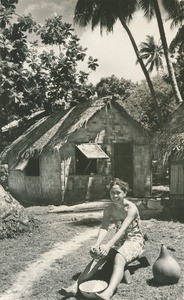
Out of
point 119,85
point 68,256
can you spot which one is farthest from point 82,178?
point 119,85

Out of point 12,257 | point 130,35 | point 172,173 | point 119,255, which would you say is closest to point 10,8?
point 130,35

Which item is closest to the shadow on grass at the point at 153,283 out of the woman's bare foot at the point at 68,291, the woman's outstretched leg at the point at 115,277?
the woman's outstretched leg at the point at 115,277

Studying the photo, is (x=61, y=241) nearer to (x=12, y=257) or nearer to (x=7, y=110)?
(x=12, y=257)

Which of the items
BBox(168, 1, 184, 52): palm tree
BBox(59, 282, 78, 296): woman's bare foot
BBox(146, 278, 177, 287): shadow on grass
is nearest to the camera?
BBox(59, 282, 78, 296): woman's bare foot

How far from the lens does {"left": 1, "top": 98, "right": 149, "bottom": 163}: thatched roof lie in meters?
15.6

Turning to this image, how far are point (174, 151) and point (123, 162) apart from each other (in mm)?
6478

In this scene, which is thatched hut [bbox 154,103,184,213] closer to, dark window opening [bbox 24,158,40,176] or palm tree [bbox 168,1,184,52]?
dark window opening [bbox 24,158,40,176]

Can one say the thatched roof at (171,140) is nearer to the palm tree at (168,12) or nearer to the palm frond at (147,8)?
the palm tree at (168,12)

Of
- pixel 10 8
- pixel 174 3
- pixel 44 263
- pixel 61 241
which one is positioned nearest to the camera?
pixel 44 263

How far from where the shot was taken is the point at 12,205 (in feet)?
31.8

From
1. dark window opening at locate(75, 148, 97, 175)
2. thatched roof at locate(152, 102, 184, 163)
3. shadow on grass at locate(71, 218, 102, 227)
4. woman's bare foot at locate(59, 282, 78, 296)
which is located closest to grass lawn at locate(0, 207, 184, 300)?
shadow on grass at locate(71, 218, 102, 227)

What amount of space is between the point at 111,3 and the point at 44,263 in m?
15.9

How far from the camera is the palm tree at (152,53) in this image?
40.8 m

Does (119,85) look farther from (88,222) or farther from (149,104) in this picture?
(88,222)
